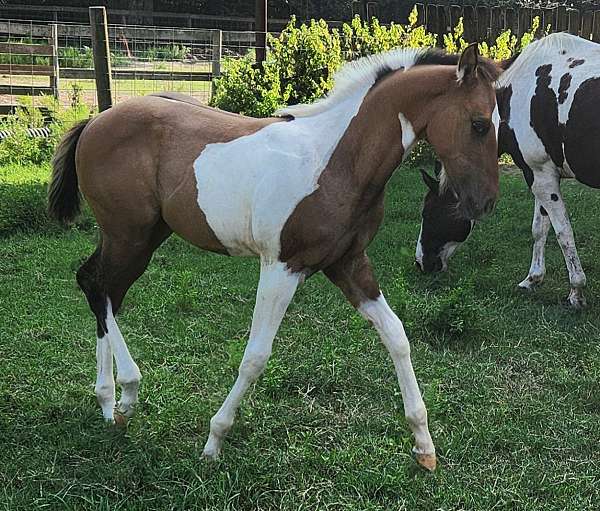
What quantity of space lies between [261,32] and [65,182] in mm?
6285

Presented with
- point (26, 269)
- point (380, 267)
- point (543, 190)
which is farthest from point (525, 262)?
point (26, 269)

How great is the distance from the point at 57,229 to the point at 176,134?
3.60 meters

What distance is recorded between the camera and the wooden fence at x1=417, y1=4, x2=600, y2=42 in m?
10.6

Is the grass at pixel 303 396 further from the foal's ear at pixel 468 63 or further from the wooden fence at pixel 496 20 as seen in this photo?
the wooden fence at pixel 496 20

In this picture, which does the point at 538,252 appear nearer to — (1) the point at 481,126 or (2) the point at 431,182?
(2) the point at 431,182

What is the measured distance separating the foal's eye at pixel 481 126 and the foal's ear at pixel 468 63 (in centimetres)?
17

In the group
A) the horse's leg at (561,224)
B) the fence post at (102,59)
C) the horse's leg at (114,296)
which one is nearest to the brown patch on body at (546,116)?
the horse's leg at (561,224)

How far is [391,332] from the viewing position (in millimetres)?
3059

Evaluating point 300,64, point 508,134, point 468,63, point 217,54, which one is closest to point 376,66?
point 468,63

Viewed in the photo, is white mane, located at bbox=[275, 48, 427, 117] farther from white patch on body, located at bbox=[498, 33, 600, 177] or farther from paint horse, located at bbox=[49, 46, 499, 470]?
white patch on body, located at bbox=[498, 33, 600, 177]

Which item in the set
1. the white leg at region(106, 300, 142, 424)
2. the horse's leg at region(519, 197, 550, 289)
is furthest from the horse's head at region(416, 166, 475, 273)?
the white leg at region(106, 300, 142, 424)

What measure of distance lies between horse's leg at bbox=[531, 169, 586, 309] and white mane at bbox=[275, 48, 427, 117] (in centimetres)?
271

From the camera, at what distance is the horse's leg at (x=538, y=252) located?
5473 millimetres

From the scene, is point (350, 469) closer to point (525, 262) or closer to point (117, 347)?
point (117, 347)
